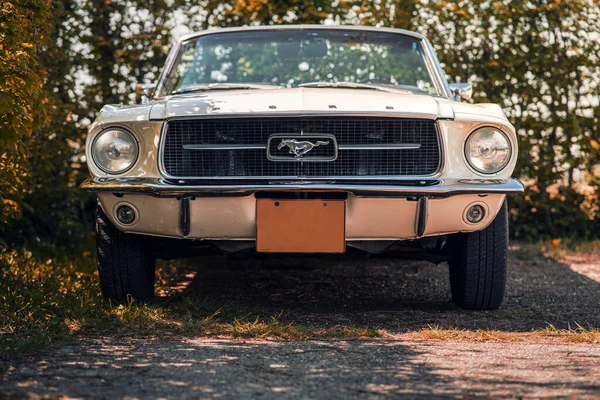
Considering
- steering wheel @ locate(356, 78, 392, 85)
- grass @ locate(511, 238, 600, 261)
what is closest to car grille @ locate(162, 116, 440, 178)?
steering wheel @ locate(356, 78, 392, 85)

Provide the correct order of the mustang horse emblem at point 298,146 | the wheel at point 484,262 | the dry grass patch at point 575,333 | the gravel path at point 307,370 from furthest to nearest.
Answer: the wheel at point 484,262, the mustang horse emblem at point 298,146, the dry grass patch at point 575,333, the gravel path at point 307,370

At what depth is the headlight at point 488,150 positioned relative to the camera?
4301 millimetres

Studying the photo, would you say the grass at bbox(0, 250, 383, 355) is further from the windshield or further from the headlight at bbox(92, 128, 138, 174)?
the windshield

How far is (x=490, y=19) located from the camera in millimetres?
7914

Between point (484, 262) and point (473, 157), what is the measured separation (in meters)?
0.62

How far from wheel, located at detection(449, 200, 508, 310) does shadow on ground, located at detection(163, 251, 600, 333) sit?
0.12 meters

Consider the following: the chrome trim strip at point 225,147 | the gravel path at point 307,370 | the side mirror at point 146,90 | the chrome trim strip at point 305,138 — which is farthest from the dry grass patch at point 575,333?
the side mirror at point 146,90

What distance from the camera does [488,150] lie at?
4316 millimetres

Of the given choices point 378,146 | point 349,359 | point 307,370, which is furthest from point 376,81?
point 307,370

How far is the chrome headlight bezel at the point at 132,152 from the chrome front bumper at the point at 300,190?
0.06m

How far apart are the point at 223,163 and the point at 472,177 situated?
1239mm

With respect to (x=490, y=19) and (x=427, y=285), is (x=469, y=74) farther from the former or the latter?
(x=427, y=285)

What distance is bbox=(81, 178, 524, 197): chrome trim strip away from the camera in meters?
4.11

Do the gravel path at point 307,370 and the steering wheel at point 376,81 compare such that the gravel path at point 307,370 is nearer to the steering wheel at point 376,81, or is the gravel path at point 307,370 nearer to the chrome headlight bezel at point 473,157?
the chrome headlight bezel at point 473,157
